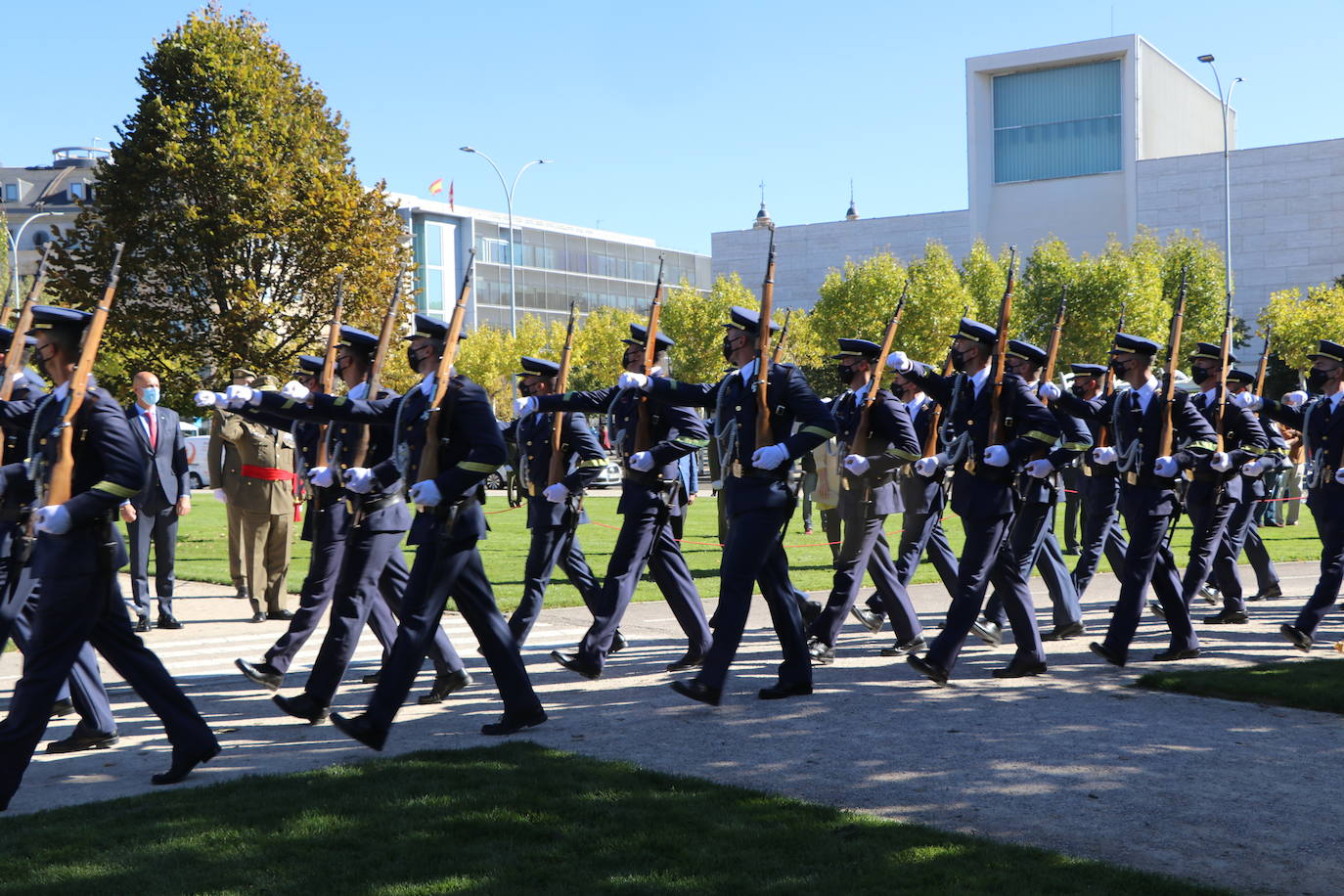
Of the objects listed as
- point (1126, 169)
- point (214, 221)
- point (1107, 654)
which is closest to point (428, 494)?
point (1107, 654)

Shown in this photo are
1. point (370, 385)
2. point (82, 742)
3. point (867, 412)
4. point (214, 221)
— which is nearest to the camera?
point (82, 742)

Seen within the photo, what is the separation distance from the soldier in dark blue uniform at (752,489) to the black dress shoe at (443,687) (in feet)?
4.68

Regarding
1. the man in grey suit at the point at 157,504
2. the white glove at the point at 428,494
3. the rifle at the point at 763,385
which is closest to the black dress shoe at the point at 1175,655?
the rifle at the point at 763,385

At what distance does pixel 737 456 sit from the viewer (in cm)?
773

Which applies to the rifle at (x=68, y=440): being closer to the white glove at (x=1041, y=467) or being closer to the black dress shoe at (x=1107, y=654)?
the white glove at (x=1041, y=467)

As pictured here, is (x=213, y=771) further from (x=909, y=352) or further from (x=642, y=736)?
(x=909, y=352)

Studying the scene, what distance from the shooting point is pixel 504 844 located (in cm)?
497

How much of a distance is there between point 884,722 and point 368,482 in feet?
9.02

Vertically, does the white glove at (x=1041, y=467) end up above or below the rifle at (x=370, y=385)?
below

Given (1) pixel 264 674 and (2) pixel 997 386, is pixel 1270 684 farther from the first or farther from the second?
(1) pixel 264 674

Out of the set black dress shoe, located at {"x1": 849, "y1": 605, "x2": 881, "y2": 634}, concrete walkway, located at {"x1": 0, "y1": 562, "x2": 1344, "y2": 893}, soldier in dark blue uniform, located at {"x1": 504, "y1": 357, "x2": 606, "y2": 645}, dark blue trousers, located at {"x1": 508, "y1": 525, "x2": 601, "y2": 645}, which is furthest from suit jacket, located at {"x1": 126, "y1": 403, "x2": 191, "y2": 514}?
black dress shoe, located at {"x1": 849, "y1": 605, "x2": 881, "y2": 634}

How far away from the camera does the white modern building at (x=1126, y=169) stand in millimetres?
72125

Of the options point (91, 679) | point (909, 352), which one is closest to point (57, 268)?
point (91, 679)

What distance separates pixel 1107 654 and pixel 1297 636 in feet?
4.92
